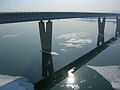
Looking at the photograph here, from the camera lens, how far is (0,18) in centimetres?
4400

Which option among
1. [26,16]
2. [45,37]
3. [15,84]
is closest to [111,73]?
[15,84]

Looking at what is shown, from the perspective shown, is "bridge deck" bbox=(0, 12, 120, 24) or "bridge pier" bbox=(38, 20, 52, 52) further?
"bridge pier" bbox=(38, 20, 52, 52)

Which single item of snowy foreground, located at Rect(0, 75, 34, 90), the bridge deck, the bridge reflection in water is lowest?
the bridge reflection in water

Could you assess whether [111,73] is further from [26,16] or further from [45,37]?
[26,16]

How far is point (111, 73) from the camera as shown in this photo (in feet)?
131

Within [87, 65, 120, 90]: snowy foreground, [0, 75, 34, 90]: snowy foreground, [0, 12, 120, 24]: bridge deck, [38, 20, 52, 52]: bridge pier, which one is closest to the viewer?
[0, 75, 34, 90]: snowy foreground

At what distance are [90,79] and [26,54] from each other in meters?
26.0

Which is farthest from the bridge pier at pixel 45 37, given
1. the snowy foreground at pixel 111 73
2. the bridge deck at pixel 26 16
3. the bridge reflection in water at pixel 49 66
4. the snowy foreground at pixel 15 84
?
the snowy foreground at pixel 15 84

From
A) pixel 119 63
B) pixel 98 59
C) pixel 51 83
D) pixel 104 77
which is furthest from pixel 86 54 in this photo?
pixel 51 83

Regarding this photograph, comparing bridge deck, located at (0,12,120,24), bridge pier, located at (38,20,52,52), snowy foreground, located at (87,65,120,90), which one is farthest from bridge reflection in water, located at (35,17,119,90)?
snowy foreground, located at (87,65,120,90)

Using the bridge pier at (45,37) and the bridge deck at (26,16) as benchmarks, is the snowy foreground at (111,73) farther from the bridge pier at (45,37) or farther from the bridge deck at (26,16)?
the bridge deck at (26,16)

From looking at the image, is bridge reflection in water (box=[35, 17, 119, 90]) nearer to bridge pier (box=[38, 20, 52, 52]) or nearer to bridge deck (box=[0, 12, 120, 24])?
bridge pier (box=[38, 20, 52, 52])

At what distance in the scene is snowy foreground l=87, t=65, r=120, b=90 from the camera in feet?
113

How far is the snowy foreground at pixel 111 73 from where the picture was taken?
113 ft
